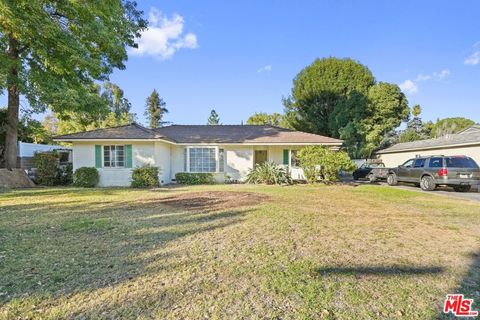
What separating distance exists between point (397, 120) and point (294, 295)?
27542 millimetres

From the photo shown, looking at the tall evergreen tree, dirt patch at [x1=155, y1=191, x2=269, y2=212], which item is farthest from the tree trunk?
the tall evergreen tree

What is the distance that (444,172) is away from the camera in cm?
1318

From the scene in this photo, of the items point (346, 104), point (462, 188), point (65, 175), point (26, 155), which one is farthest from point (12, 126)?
point (346, 104)

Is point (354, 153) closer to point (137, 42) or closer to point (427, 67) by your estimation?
point (427, 67)

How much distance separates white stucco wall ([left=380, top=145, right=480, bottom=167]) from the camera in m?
17.2

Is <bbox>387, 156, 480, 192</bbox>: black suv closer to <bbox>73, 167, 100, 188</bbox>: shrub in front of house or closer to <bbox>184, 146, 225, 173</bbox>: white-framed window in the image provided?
<bbox>184, 146, 225, 173</bbox>: white-framed window

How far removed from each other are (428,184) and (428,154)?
9192mm

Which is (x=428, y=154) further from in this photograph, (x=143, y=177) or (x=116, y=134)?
(x=116, y=134)

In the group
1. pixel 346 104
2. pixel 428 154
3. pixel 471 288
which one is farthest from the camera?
pixel 346 104

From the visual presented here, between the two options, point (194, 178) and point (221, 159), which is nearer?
point (194, 178)

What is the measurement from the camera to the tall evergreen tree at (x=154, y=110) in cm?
4641

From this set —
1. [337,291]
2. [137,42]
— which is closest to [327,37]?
[137,42]

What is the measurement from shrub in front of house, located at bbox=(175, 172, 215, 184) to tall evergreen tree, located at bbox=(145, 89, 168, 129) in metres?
31.7

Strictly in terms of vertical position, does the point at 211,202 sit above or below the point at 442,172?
below
